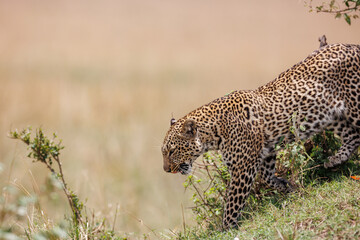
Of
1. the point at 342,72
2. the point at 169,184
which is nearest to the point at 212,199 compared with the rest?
the point at 342,72

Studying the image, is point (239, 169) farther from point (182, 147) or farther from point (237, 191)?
point (182, 147)

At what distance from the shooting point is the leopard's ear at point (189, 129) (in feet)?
25.8

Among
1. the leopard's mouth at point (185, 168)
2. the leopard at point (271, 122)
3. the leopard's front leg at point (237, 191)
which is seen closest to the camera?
the leopard's front leg at point (237, 191)

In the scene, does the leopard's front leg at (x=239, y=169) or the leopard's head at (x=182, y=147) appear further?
the leopard's head at (x=182, y=147)

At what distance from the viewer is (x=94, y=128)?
20984 millimetres

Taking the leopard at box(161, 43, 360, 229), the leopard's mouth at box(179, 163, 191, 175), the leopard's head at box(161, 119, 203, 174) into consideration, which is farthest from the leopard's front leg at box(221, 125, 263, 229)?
the leopard's mouth at box(179, 163, 191, 175)

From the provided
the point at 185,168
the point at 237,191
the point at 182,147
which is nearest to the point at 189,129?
the point at 182,147

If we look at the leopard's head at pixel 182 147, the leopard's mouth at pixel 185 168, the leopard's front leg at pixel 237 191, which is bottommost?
the leopard's front leg at pixel 237 191

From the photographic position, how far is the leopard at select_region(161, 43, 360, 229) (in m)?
7.87

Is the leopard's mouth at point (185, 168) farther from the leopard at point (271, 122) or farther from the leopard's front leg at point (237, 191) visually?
the leopard's front leg at point (237, 191)

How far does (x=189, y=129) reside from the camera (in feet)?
25.9

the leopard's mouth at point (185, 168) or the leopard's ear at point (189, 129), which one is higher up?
the leopard's ear at point (189, 129)

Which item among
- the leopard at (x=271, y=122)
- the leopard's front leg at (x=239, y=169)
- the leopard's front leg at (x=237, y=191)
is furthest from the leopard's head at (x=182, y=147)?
the leopard's front leg at (x=237, y=191)

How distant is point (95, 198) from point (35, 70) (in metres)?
12.8
